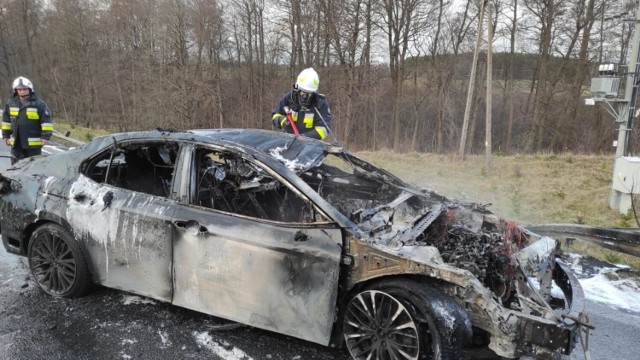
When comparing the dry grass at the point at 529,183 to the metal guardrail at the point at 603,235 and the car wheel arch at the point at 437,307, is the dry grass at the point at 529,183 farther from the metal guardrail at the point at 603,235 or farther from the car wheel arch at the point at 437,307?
the car wheel arch at the point at 437,307

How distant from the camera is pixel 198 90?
28703 mm

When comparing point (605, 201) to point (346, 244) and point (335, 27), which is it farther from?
point (335, 27)

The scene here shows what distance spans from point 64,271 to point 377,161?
35.9 feet

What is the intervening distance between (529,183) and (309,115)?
7.03 m

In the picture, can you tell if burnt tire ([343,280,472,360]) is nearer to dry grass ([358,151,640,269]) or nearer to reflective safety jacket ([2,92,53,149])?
dry grass ([358,151,640,269])

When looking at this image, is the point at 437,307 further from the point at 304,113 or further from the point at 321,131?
the point at 304,113

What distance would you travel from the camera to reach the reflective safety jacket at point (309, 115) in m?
6.08

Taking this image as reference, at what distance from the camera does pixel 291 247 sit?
2822 mm

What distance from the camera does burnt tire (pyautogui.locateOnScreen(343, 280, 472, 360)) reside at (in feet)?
8.16

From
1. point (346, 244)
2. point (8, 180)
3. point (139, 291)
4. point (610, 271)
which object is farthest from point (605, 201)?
point (8, 180)

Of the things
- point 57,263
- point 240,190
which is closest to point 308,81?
point 240,190

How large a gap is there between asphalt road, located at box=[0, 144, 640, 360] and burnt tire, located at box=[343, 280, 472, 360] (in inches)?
14.3

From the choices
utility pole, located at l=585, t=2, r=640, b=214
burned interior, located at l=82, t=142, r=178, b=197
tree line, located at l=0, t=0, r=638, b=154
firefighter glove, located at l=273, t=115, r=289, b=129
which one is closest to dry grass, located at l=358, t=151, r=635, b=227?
utility pole, located at l=585, t=2, r=640, b=214

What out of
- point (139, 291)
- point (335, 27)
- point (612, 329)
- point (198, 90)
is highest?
point (335, 27)
